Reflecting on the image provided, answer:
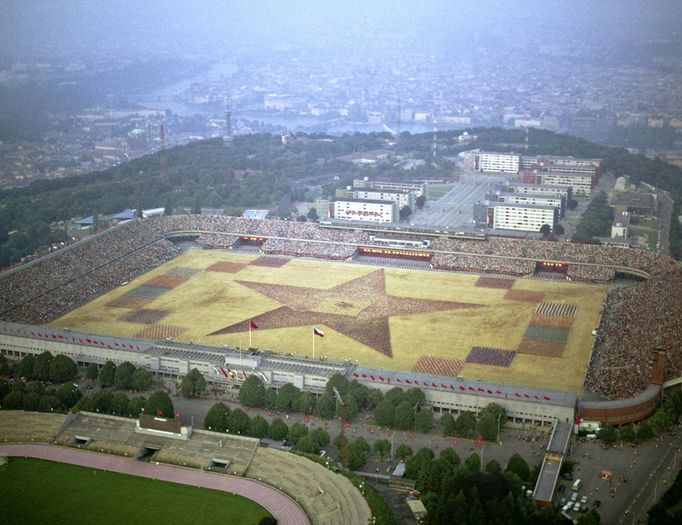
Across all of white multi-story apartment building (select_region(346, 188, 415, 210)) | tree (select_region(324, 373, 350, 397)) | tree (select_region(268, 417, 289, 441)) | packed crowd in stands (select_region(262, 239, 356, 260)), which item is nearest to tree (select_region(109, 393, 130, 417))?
tree (select_region(268, 417, 289, 441))

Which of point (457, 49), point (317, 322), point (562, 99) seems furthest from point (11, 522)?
point (457, 49)

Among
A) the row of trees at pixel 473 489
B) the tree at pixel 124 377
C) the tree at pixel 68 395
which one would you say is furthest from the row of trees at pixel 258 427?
the tree at pixel 68 395

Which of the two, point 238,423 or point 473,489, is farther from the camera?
point 238,423

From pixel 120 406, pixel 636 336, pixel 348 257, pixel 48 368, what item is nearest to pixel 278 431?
pixel 120 406

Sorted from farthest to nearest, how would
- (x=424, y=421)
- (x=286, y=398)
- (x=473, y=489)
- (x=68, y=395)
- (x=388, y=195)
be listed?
(x=388, y=195), (x=286, y=398), (x=68, y=395), (x=424, y=421), (x=473, y=489)

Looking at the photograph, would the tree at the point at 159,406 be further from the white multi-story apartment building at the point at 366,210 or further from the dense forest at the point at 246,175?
the white multi-story apartment building at the point at 366,210

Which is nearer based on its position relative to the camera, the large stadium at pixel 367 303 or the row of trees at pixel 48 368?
the row of trees at pixel 48 368

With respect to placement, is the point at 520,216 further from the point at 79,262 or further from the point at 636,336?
the point at 79,262
